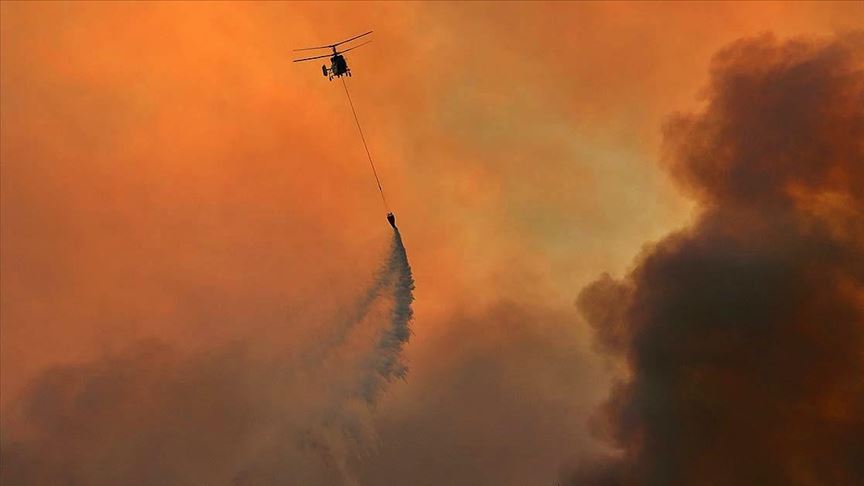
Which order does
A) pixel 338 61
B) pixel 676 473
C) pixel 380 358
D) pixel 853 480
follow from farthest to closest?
pixel 676 473
pixel 853 480
pixel 380 358
pixel 338 61

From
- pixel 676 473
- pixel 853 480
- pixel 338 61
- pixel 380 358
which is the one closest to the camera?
pixel 338 61

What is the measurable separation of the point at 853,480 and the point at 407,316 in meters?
63.0

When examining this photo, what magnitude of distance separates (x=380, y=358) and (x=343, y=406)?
9366mm

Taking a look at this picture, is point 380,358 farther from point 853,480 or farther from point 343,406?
point 853,480

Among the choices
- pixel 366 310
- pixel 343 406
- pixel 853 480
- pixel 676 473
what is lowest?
pixel 343 406

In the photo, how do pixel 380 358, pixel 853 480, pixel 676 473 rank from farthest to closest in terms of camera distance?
1. pixel 676 473
2. pixel 853 480
3. pixel 380 358

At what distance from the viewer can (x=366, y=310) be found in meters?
111

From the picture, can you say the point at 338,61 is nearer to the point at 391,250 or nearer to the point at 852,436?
the point at 391,250

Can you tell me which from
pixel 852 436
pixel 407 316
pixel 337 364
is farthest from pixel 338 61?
pixel 852 436

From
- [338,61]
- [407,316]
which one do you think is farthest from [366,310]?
[338,61]

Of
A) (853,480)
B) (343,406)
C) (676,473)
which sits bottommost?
(343,406)

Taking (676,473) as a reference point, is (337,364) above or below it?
below

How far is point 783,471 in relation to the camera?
385 feet

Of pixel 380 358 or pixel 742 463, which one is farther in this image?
pixel 742 463
